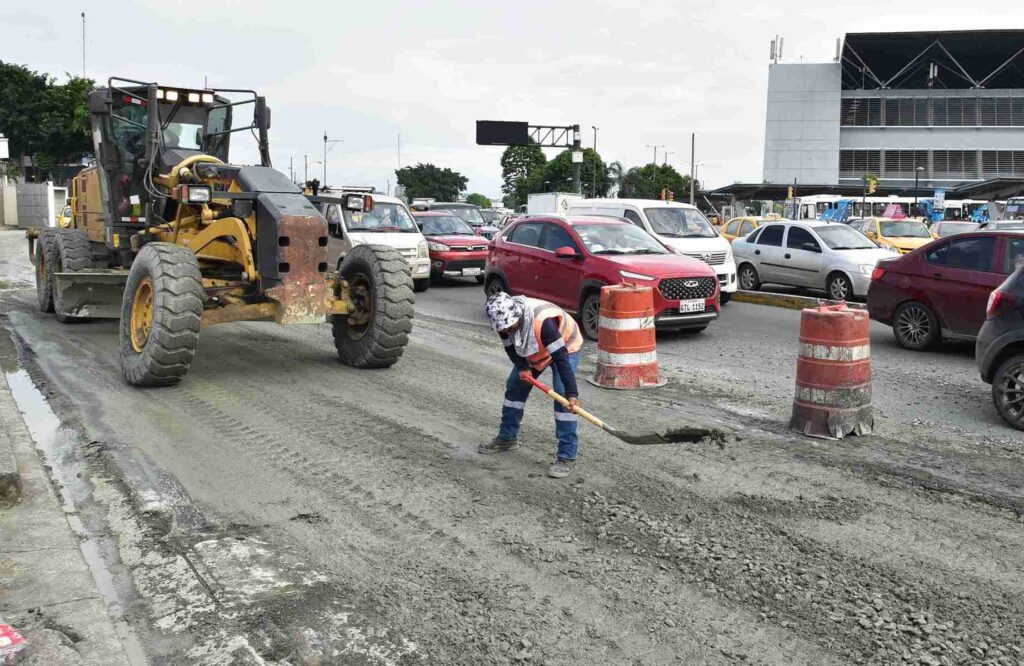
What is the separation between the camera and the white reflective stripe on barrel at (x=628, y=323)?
9422 millimetres

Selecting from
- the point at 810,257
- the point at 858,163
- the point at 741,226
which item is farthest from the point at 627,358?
the point at 858,163

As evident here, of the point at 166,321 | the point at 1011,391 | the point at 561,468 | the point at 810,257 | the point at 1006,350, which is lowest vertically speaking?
the point at 561,468

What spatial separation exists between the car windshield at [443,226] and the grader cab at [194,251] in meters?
10.4

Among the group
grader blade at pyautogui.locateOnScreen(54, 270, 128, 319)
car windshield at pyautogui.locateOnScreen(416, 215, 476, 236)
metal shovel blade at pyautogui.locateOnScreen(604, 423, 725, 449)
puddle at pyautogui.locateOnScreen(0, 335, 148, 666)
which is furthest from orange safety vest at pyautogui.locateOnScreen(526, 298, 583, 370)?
car windshield at pyautogui.locateOnScreen(416, 215, 476, 236)

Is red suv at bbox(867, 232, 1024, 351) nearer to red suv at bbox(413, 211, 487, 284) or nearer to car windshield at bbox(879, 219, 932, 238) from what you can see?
red suv at bbox(413, 211, 487, 284)

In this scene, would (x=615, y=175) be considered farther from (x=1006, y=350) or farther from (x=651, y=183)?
(x=1006, y=350)

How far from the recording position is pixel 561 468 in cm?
641

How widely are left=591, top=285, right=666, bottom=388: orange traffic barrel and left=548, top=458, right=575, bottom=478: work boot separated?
3.08 metres

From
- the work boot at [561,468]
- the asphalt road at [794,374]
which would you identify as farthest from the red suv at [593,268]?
the work boot at [561,468]

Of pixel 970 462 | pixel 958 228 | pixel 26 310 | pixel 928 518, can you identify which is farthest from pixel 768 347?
pixel 958 228

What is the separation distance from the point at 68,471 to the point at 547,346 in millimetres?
3399

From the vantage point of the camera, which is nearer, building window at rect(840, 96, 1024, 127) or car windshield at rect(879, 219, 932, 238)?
car windshield at rect(879, 219, 932, 238)

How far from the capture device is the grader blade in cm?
1177

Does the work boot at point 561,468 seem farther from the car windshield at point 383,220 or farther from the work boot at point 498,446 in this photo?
the car windshield at point 383,220
